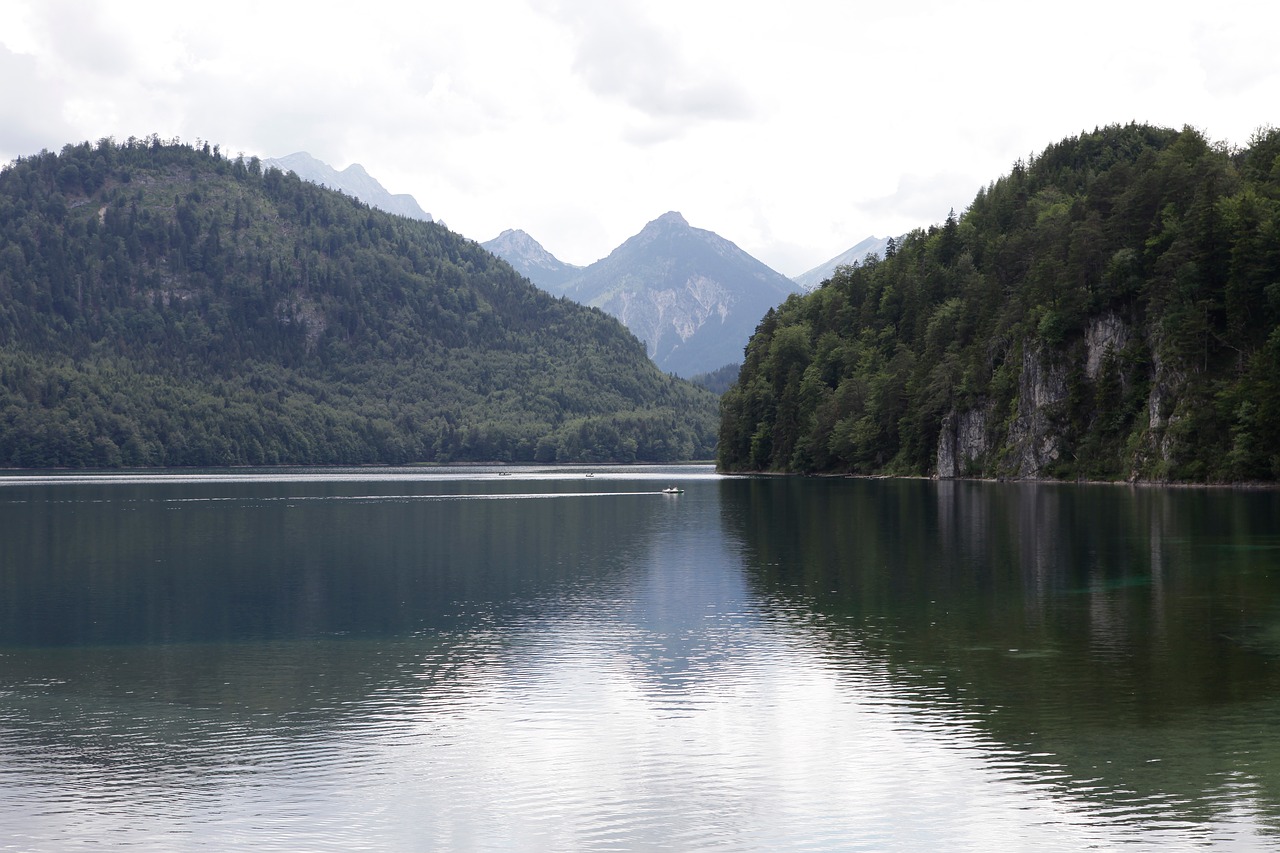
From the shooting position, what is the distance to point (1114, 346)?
14812 centimetres

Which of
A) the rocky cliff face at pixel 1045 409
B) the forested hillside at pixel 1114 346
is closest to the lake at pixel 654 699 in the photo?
the forested hillside at pixel 1114 346

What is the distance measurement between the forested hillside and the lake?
2584 inches

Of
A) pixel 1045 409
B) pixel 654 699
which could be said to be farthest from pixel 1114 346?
pixel 654 699

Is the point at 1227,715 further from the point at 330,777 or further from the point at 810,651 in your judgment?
the point at 330,777

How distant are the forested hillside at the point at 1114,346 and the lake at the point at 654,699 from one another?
65638mm

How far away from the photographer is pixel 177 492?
166500mm

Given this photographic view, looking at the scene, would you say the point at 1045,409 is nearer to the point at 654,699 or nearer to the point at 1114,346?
the point at 1114,346

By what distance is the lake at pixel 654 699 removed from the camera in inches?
855

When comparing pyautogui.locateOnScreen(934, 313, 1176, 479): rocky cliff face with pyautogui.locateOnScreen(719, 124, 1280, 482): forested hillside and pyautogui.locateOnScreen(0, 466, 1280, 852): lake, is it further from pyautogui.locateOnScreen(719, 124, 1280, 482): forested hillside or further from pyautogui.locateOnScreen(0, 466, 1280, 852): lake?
pyautogui.locateOnScreen(0, 466, 1280, 852): lake

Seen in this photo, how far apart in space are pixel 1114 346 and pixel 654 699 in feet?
425

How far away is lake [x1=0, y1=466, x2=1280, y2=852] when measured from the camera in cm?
2172

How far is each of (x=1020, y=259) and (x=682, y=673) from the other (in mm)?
158515

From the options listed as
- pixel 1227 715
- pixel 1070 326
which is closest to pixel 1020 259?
pixel 1070 326

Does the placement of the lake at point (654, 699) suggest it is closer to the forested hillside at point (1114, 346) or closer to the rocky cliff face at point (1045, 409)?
the forested hillside at point (1114, 346)
